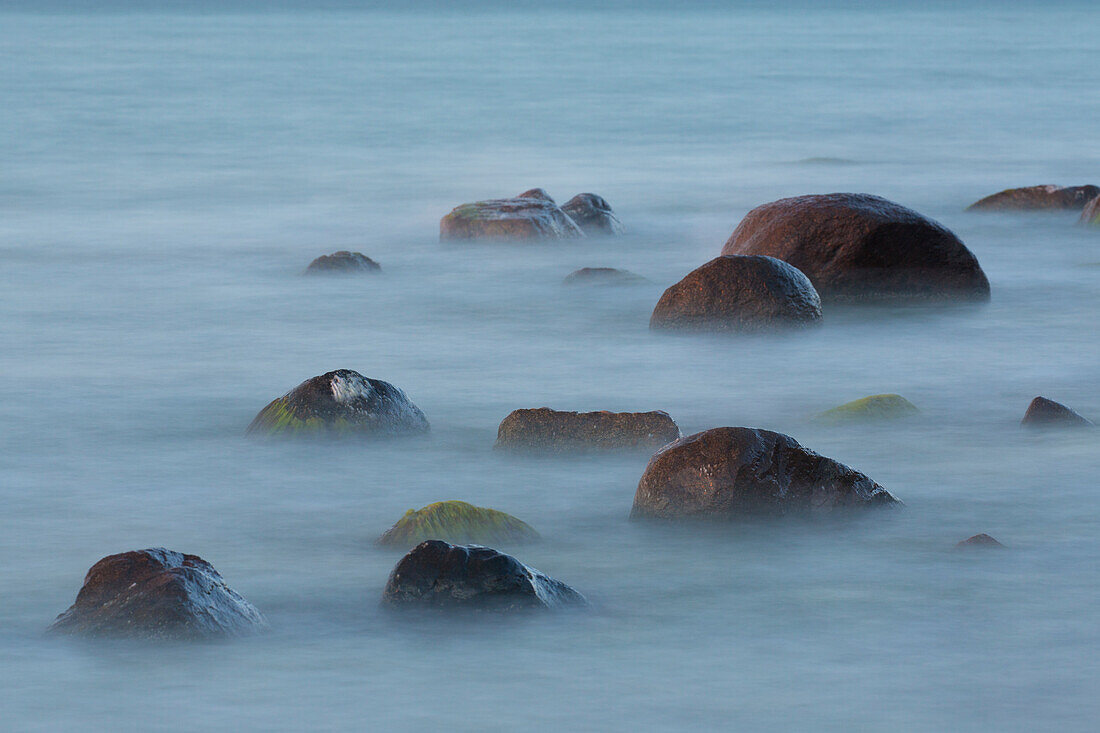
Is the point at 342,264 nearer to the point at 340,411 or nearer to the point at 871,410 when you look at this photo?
the point at 340,411

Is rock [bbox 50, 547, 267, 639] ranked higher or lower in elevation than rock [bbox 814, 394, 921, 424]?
lower

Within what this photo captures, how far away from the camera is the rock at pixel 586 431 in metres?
7.59

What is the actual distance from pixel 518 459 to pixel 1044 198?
934 centimetres

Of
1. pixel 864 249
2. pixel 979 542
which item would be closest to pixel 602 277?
pixel 864 249

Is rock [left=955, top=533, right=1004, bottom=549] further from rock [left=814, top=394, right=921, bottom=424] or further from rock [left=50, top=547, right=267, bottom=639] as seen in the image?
rock [left=50, top=547, right=267, bottom=639]

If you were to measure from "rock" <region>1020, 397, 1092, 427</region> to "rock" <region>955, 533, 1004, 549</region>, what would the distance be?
1797 millimetres

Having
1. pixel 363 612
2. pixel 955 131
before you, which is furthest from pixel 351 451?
pixel 955 131

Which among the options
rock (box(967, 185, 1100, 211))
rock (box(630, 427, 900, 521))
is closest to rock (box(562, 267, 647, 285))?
rock (box(967, 185, 1100, 211))

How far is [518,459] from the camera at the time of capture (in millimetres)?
7594

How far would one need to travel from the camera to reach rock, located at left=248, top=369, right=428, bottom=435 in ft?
26.0

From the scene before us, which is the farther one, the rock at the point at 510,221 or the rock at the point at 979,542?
the rock at the point at 510,221

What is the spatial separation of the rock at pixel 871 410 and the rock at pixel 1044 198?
7.73m

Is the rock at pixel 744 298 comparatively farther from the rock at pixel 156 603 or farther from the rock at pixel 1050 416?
the rock at pixel 156 603

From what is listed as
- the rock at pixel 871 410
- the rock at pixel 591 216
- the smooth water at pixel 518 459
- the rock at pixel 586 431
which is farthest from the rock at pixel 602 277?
the rock at pixel 586 431
